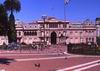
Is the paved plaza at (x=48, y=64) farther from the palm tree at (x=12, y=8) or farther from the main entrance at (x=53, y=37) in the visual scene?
the main entrance at (x=53, y=37)

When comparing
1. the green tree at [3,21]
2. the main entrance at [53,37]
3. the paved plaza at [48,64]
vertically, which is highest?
the green tree at [3,21]

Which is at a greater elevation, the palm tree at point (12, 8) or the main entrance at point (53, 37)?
the palm tree at point (12, 8)

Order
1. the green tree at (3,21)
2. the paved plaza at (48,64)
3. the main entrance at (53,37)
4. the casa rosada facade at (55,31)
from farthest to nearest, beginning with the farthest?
the main entrance at (53,37)
the casa rosada facade at (55,31)
the green tree at (3,21)
the paved plaza at (48,64)

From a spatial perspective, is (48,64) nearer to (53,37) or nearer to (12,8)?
(12,8)

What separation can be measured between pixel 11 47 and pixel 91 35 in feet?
278

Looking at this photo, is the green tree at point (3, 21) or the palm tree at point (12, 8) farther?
the palm tree at point (12, 8)

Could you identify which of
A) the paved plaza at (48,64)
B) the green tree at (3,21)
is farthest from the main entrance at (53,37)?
the paved plaza at (48,64)

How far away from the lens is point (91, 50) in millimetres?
48250

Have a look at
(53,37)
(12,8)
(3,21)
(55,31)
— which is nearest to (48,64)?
(3,21)

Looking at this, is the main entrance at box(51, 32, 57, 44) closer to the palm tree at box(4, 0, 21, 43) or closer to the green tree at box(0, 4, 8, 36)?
the palm tree at box(4, 0, 21, 43)

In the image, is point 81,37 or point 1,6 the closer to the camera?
point 1,6

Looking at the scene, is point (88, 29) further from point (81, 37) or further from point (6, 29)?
point (6, 29)

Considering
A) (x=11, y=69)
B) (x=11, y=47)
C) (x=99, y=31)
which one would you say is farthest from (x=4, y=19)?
(x=99, y=31)

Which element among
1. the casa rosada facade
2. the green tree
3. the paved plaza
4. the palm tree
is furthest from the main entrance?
the paved plaza
